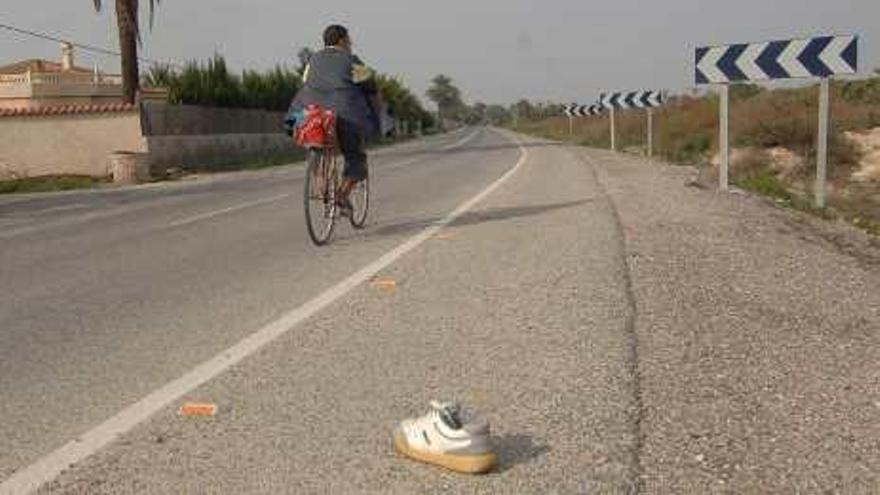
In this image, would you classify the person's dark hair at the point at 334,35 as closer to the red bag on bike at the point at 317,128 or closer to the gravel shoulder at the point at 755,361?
the red bag on bike at the point at 317,128

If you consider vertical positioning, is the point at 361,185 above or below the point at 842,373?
above

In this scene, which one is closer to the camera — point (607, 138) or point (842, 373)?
point (842, 373)

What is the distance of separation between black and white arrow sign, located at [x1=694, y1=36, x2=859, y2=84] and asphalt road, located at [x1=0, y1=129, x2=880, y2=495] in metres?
3.34

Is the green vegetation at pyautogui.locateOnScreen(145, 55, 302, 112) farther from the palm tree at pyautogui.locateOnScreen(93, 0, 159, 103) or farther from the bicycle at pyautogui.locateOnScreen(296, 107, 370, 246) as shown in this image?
the bicycle at pyautogui.locateOnScreen(296, 107, 370, 246)

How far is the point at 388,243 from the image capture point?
9164 millimetres

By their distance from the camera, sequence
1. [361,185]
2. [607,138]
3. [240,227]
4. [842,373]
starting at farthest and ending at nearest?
[607,138], [240,227], [361,185], [842,373]

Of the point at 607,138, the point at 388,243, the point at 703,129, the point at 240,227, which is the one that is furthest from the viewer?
the point at 607,138

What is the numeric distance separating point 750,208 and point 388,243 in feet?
15.8

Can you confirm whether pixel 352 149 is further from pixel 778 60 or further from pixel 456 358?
pixel 778 60

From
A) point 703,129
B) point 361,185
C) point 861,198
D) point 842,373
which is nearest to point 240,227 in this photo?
point 361,185

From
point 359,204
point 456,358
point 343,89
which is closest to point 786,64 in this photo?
point 359,204

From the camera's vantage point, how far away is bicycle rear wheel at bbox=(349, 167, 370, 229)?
33.1ft

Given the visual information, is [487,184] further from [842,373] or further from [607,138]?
[607,138]

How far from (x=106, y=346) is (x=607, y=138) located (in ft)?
128
